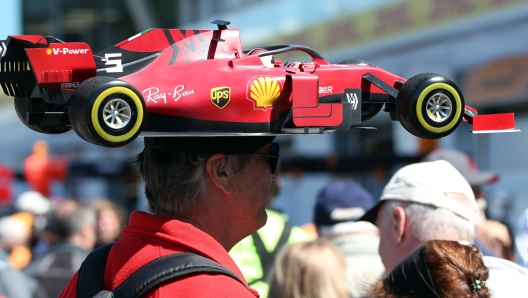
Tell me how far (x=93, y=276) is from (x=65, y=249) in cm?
405

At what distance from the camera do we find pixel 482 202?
475 centimetres

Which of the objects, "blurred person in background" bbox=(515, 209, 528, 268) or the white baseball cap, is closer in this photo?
the white baseball cap

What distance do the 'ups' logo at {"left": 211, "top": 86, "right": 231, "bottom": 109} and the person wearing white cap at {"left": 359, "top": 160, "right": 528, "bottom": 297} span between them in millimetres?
1239

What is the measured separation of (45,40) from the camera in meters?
1.53

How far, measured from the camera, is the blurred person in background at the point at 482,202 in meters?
4.54

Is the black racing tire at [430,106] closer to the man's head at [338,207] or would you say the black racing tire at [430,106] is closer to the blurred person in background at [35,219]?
the man's head at [338,207]

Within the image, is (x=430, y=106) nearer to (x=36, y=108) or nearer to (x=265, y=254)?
(x=36, y=108)

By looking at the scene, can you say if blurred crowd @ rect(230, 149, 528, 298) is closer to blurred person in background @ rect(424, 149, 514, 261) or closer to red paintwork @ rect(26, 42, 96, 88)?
blurred person in background @ rect(424, 149, 514, 261)

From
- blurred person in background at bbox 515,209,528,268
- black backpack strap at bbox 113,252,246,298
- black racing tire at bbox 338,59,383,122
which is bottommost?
blurred person in background at bbox 515,209,528,268

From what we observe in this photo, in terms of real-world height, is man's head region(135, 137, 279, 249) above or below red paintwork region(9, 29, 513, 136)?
below

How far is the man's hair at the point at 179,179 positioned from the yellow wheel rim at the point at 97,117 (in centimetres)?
30

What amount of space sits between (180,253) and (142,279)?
0.10 m

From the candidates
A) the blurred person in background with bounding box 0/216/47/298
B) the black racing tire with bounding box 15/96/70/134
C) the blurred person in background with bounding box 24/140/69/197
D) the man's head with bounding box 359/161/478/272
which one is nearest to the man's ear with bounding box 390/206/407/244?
the man's head with bounding box 359/161/478/272

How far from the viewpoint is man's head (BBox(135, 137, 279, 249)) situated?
1.72m
